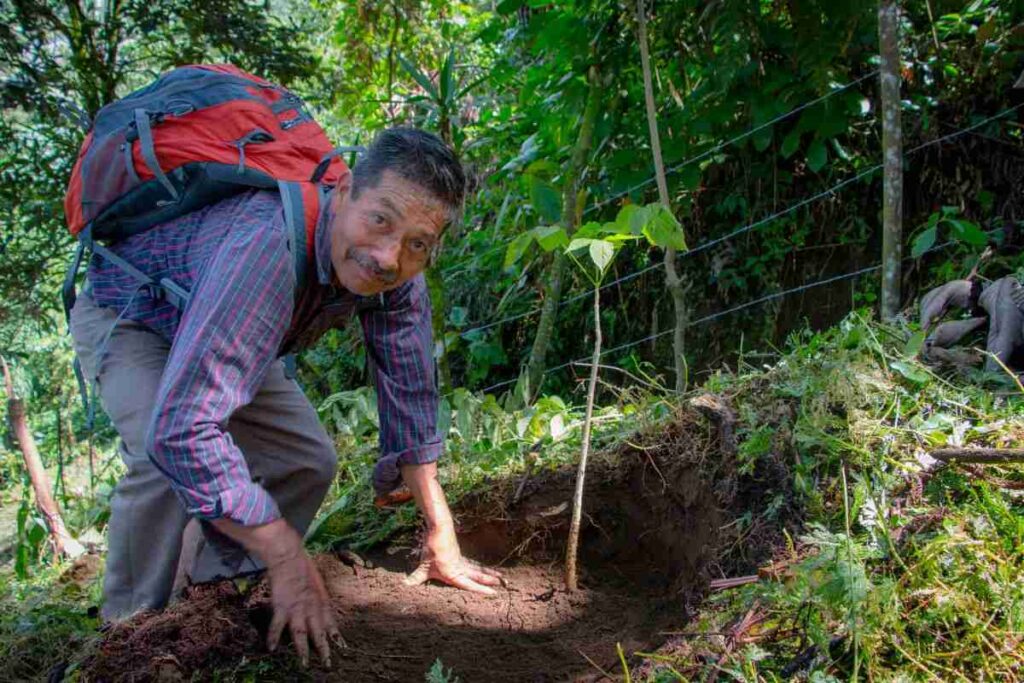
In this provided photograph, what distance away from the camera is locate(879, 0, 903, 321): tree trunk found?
3.33 m

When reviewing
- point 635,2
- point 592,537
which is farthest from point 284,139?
point 635,2

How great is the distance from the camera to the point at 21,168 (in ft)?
16.4

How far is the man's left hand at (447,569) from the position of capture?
260 centimetres

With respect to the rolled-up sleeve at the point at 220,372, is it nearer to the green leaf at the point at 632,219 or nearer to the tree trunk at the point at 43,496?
the green leaf at the point at 632,219

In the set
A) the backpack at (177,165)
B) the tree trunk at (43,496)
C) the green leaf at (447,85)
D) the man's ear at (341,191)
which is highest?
the green leaf at (447,85)

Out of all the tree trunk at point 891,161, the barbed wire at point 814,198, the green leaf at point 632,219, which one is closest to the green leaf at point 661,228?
the green leaf at point 632,219

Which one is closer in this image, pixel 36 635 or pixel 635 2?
pixel 36 635

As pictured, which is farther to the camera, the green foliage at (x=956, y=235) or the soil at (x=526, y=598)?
the green foliage at (x=956, y=235)

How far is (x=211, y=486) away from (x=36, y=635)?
4.34 ft

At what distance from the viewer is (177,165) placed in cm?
210

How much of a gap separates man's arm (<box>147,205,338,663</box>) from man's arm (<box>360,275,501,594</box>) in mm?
523

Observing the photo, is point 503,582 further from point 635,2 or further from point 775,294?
point 635,2

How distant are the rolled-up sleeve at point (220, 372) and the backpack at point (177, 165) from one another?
14 cm

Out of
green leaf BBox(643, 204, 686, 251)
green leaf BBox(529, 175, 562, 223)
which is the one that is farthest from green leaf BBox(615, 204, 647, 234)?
green leaf BBox(529, 175, 562, 223)
